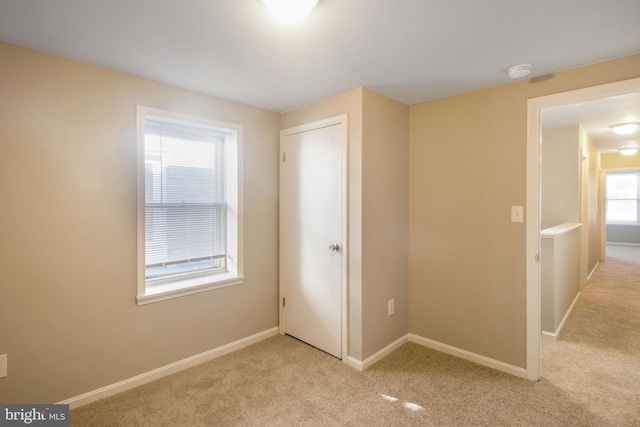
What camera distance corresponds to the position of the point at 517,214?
94.1 inches

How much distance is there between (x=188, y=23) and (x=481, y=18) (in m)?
1.49

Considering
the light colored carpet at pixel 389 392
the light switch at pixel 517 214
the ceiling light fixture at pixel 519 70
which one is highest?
the ceiling light fixture at pixel 519 70

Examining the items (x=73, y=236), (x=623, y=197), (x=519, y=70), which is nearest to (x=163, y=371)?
(x=73, y=236)

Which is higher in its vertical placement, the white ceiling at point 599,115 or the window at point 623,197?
the white ceiling at point 599,115

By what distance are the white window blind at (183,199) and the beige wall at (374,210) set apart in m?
1.01

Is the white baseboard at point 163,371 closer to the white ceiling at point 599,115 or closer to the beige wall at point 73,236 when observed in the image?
the beige wall at point 73,236

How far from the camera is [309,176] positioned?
9.60 ft

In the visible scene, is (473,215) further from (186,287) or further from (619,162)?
(619,162)

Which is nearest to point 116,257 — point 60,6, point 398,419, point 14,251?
point 14,251

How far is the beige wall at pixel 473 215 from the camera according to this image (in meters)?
2.38

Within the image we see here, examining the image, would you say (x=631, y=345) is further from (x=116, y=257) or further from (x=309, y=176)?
(x=116, y=257)

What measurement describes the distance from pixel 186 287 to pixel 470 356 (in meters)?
2.46

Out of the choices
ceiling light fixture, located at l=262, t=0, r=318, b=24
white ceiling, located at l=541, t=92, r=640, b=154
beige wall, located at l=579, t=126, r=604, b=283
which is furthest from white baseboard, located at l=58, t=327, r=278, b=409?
beige wall, located at l=579, t=126, r=604, b=283

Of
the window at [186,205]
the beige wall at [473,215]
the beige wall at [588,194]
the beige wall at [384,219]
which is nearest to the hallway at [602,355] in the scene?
the beige wall at [473,215]
